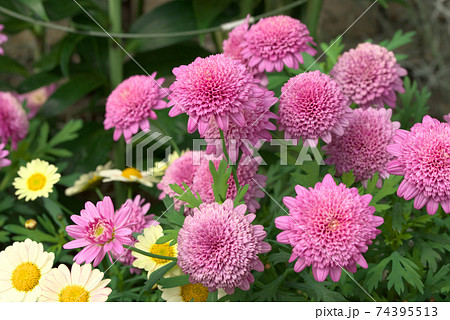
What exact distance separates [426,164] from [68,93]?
2.76 ft

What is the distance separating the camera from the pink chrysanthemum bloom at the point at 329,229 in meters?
0.42

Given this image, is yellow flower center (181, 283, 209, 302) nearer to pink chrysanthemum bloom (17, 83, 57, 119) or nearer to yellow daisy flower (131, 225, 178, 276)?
yellow daisy flower (131, 225, 178, 276)

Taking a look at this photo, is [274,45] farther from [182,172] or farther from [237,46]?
[182,172]

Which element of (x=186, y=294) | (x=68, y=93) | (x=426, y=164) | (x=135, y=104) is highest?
(x=68, y=93)

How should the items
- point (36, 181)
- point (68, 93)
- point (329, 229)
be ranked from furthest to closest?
point (68, 93)
point (36, 181)
point (329, 229)

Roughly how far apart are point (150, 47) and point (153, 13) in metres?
0.08

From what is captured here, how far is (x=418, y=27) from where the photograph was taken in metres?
1.61

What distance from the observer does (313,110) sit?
52cm

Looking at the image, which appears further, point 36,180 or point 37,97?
point 37,97

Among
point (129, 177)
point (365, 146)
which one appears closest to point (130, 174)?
point (129, 177)

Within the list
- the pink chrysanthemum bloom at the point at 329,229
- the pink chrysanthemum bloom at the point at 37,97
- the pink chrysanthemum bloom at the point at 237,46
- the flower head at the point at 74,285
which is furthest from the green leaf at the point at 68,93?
the pink chrysanthemum bloom at the point at 329,229

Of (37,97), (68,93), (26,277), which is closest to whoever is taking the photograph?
(26,277)

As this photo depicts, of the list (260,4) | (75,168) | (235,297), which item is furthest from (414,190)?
(260,4)

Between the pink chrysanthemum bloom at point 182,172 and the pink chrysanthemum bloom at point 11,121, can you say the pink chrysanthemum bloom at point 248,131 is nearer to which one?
the pink chrysanthemum bloom at point 182,172
